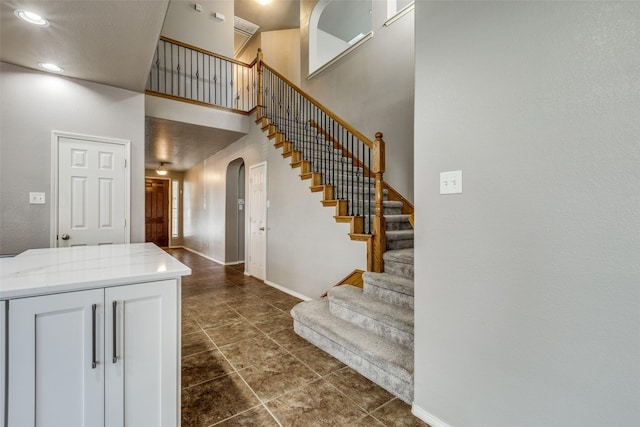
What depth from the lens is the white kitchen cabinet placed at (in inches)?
42.2

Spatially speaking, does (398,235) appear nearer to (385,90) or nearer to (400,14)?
(385,90)

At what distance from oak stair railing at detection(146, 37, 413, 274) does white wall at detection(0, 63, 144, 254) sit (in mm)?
1098

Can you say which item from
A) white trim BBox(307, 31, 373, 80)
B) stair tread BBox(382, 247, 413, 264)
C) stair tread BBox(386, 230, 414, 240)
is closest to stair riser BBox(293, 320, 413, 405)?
stair tread BBox(382, 247, 413, 264)

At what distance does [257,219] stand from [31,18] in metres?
3.53

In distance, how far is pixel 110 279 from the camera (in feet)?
3.93

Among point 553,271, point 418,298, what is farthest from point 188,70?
point 553,271

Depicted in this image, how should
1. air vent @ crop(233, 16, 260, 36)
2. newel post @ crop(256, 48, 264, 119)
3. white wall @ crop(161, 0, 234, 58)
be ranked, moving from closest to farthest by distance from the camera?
newel post @ crop(256, 48, 264, 119)
white wall @ crop(161, 0, 234, 58)
air vent @ crop(233, 16, 260, 36)

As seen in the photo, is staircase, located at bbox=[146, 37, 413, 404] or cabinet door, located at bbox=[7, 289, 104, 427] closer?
cabinet door, located at bbox=[7, 289, 104, 427]

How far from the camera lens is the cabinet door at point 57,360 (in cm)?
106

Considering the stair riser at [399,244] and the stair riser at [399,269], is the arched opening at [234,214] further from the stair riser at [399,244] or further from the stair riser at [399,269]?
the stair riser at [399,269]

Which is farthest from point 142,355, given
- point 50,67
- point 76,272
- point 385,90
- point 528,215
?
point 385,90

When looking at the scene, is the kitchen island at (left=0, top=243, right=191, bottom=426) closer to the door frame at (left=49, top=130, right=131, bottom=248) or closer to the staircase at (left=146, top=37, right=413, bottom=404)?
the staircase at (left=146, top=37, right=413, bottom=404)

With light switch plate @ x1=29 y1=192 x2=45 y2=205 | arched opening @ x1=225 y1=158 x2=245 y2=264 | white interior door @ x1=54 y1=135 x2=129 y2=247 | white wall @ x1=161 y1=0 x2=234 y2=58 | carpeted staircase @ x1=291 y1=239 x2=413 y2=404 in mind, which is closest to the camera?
carpeted staircase @ x1=291 y1=239 x2=413 y2=404

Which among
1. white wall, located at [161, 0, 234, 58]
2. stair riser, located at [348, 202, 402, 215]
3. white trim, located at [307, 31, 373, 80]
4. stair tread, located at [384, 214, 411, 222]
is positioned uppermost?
white wall, located at [161, 0, 234, 58]
